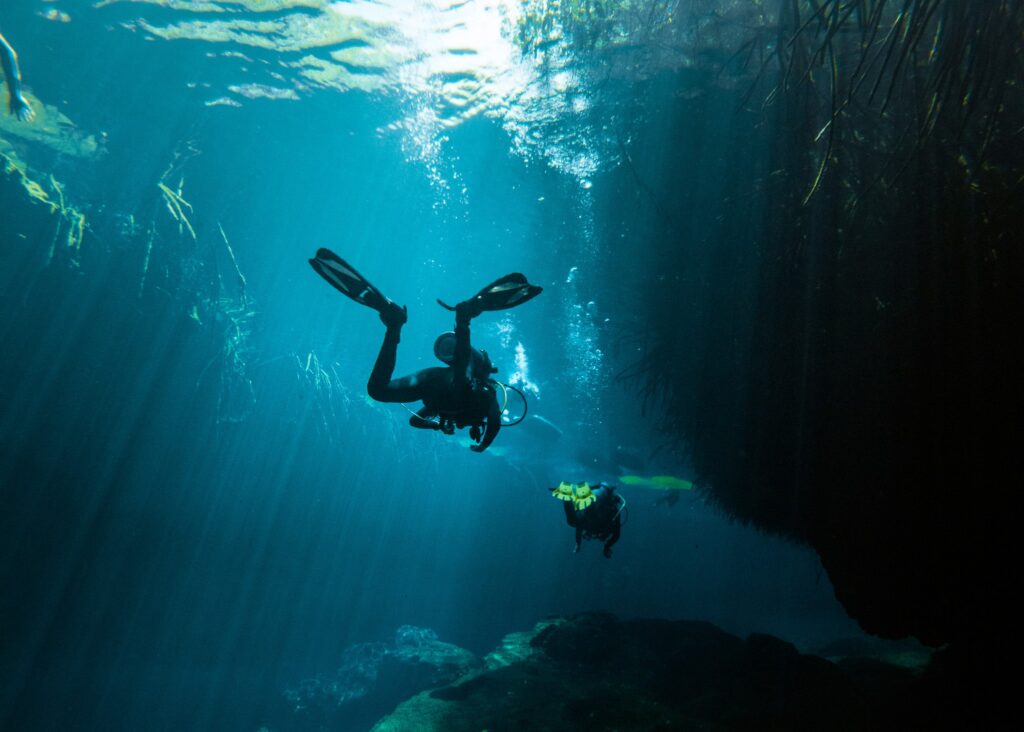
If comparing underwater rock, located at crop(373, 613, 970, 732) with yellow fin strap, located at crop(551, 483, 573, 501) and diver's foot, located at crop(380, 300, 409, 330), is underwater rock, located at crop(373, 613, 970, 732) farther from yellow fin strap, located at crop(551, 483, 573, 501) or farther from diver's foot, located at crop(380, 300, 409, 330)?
diver's foot, located at crop(380, 300, 409, 330)

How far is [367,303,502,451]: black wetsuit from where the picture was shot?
13.6ft

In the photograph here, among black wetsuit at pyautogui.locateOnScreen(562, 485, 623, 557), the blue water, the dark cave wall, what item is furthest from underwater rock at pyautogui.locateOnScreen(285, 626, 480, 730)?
the dark cave wall

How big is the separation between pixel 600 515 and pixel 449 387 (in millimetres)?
3021

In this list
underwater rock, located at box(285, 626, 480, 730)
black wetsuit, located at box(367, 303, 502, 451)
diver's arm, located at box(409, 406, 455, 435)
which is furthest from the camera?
underwater rock, located at box(285, 626, 480, 730)

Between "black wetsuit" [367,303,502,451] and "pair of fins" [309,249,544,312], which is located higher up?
"pair of fins" [309,249,544,312]

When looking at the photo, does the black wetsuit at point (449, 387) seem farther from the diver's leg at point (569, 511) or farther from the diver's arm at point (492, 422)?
the diver's leg at point (569, 511)

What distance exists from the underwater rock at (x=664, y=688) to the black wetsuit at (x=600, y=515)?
234 centimetres

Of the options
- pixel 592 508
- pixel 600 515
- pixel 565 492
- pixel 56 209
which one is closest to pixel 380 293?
pixel 565 492

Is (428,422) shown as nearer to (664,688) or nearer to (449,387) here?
(449,387)

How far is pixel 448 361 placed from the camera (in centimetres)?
436

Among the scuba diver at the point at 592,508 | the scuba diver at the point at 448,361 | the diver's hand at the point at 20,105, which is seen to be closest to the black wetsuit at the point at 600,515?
the scuba diver at the point at 592,508

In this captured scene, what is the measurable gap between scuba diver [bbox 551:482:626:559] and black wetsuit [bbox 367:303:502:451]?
5.87 feet

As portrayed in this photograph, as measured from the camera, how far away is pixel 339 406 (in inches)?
853

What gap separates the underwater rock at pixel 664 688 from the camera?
→ 19.0 feet
